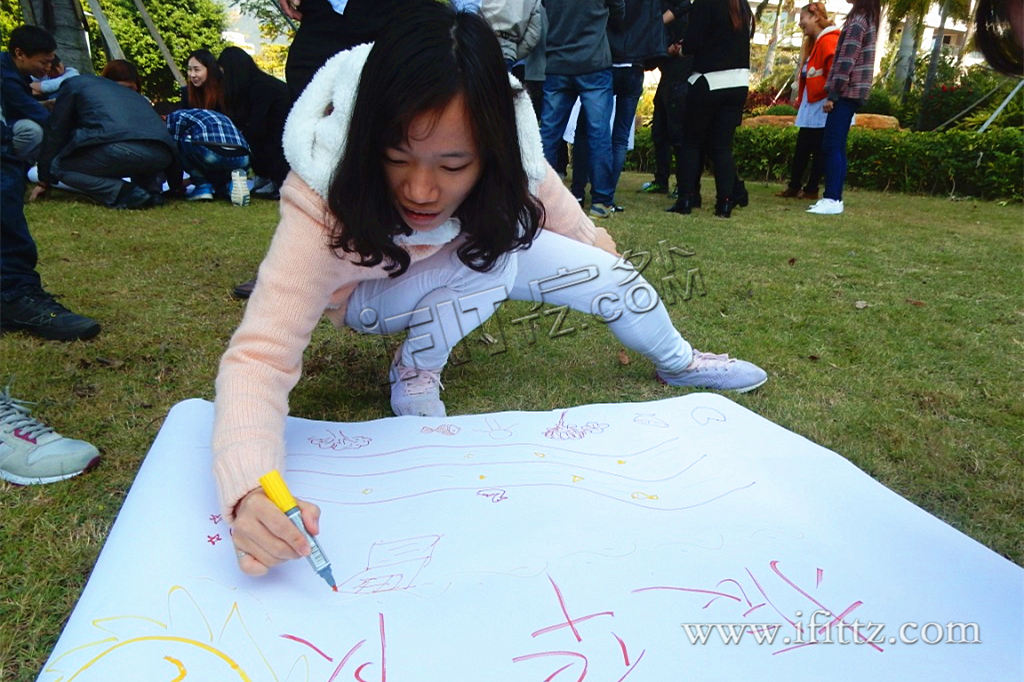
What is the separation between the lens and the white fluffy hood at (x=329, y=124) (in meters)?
1.03

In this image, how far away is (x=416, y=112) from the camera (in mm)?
897

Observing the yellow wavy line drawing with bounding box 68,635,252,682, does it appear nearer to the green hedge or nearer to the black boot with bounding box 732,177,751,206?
the black boot with bounding box 732,177,751,206

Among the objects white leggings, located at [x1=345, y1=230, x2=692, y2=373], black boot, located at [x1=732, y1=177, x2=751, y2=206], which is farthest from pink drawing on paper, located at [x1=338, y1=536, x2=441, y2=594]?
black boot, located at [x1=732, y1=177, x2=751, y2=206]

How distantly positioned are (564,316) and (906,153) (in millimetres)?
5813

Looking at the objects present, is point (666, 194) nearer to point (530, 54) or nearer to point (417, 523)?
point (530, 54)

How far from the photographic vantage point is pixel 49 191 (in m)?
4.12

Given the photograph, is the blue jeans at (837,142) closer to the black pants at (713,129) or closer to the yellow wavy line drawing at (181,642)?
the black pants at (713,129)

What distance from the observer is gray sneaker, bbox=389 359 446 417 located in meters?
1.38

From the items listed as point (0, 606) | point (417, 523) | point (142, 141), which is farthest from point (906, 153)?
point (0, 606)

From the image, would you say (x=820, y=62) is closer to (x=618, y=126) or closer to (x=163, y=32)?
(x=618, y=126)

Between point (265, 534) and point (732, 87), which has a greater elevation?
point (732, 87)

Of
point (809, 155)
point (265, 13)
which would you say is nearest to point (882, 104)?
point (809, 155)

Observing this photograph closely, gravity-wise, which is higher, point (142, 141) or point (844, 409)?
point (142, 141)

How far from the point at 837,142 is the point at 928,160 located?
2.59m
